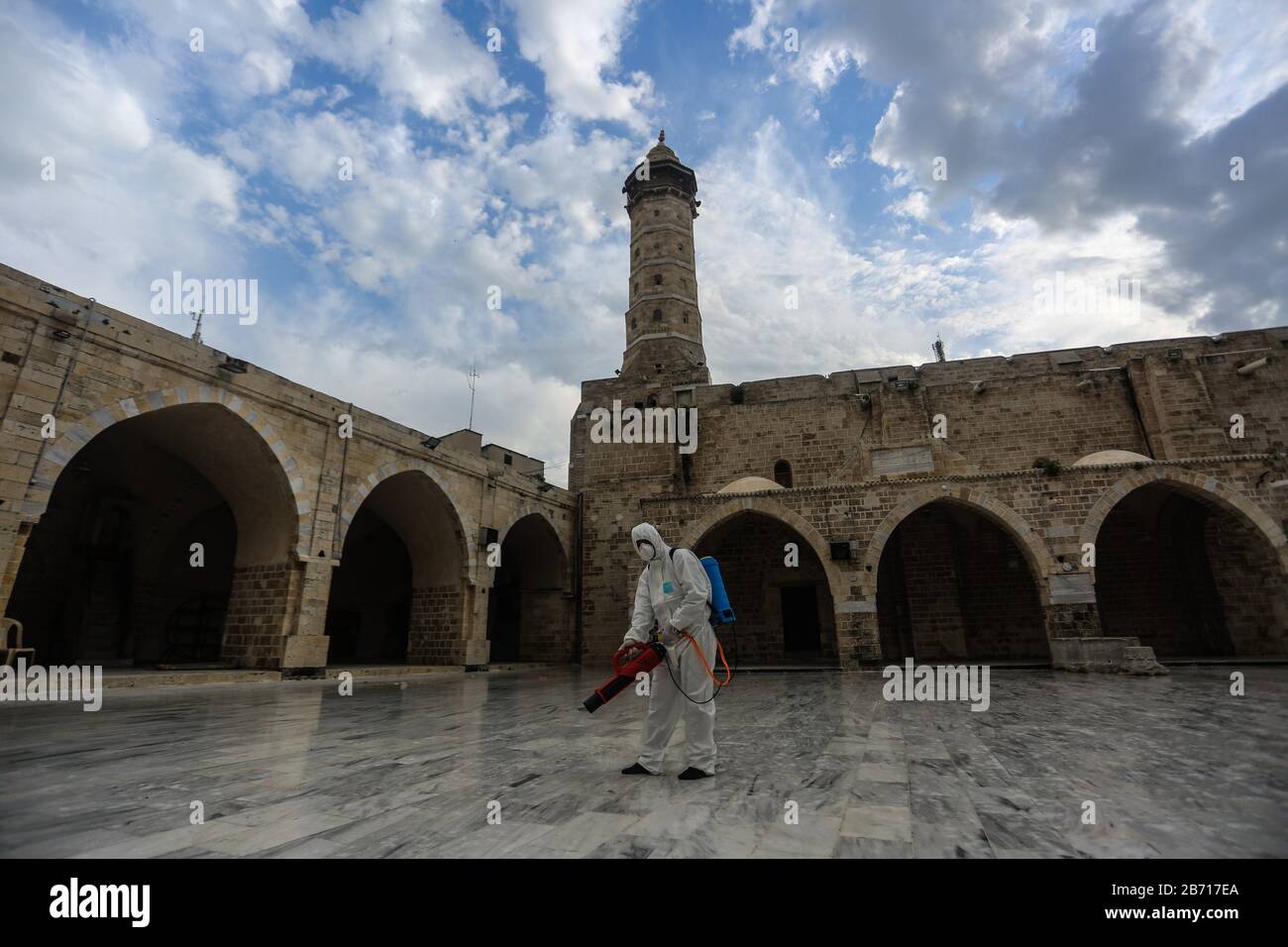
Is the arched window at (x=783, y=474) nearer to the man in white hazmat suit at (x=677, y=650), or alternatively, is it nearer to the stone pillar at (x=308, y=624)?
the stone pillar at (x=308, y=624)

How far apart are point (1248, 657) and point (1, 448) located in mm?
21355

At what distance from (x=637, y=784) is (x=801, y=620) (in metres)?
14.7

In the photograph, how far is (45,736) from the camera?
4266mm

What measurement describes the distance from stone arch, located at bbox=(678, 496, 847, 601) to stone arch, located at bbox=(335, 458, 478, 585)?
527 centimetres

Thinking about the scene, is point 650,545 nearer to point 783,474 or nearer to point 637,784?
point 637,784

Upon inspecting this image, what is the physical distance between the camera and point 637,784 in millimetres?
3010

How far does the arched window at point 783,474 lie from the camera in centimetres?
1761

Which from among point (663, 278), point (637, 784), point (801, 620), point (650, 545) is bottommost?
Result: point (801, 620)

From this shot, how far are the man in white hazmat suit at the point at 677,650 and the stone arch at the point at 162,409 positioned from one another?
8717 millimetres

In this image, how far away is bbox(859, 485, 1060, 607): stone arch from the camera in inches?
445

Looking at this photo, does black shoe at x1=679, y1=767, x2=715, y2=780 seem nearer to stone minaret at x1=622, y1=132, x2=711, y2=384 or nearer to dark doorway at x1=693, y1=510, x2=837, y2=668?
dark doorway at x1=693, y1=510, x2=837, y2=668

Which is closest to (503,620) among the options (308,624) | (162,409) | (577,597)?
(577,597)
